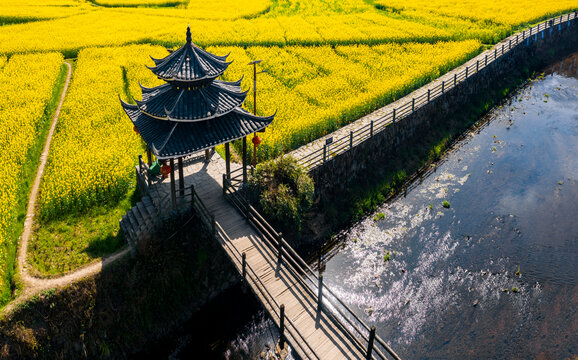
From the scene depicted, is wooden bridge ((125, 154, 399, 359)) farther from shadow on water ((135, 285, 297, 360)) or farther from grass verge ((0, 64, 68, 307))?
grass verge ((0, 64, 68, 307))

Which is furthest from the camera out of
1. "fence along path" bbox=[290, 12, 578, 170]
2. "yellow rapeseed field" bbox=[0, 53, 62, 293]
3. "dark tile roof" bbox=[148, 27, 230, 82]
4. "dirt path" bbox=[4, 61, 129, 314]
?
"fence along path" bbox=[290, 12, 578, 170]

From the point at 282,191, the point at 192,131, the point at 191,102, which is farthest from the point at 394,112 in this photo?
the point at 192,131

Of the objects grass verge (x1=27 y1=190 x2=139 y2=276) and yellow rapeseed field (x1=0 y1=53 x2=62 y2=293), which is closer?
grass verge (x1=27 y1=190 x2=139 y2=276)

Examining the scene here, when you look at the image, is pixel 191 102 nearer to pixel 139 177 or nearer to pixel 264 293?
pixel 139 177

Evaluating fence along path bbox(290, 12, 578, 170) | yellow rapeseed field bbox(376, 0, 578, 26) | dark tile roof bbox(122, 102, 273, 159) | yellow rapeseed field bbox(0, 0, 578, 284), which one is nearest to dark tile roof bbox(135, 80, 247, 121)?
dark tile roof bbox(122, 102, 273, 159)

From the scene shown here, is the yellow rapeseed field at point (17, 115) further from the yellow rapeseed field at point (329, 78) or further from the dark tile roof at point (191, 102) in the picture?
the yellow rapeseed field at point (329, 78)

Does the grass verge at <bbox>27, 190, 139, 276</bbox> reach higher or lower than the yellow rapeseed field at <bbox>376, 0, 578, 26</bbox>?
lower
